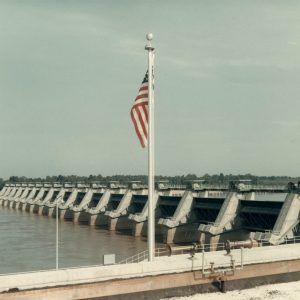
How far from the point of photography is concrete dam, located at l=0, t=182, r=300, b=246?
41.8 m

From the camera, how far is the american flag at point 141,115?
2303 cm

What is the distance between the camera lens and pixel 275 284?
2769 cm

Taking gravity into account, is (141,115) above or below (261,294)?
above

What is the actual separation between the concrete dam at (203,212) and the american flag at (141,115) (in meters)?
11.5

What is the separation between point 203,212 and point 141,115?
114 feet

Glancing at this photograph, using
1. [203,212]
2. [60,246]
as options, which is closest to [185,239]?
[203,212]

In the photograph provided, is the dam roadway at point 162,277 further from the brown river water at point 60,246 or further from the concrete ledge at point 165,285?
the brown river water at point 60,246

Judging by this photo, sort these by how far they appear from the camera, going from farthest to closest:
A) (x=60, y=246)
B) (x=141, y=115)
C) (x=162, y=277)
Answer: (x=60, y=246), (x=162, y=277), (x=141, y=115)

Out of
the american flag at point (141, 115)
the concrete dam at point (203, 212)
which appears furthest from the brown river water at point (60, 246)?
the american flag at point (141, 115)

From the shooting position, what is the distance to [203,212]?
183 ft

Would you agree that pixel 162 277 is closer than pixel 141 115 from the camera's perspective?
No

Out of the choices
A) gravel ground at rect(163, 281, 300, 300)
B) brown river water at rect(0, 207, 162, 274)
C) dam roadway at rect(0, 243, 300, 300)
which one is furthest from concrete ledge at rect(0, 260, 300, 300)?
brown river water at rect(0, 207, 162, 274)

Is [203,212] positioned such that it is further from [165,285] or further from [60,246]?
[165,285]

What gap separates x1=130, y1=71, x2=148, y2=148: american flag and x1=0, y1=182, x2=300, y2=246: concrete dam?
37.8 ft
